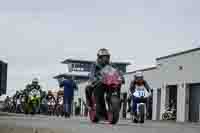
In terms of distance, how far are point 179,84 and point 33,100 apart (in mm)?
22002

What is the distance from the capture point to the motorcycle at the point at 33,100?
91.6 ft

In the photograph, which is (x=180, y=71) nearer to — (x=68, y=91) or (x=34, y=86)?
(x=34, y=86)

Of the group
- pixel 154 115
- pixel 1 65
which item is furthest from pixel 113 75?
pixel 154 115

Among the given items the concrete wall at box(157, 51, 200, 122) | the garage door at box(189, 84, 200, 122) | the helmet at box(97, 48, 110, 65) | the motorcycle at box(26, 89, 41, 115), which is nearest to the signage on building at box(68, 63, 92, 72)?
the concrete wall at box(157, 51, 200, 122)

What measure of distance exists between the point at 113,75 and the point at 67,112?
977 centimetres

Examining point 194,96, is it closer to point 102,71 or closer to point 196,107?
point 196,107

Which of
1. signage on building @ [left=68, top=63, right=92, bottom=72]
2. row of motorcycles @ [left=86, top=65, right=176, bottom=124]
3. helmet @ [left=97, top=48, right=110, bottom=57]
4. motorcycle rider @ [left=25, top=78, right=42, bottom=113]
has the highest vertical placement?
signage on building @ [left=68, top=63, right=92, bottom=72]

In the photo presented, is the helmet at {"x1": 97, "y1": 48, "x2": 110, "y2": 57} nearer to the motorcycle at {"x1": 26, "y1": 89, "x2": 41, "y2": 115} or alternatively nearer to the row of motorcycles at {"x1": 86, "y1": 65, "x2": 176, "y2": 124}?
the row of motorcycles at {"x1": 86, "y1": 65, "x2": 176, "y2": 124}

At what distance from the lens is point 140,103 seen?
18.5m

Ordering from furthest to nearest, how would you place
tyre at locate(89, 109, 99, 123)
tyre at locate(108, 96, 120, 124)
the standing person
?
1. the standing person
2. tyre at locate(89, 109, 99, 123)
3. tyre at locate(108, 96, 120, 124)

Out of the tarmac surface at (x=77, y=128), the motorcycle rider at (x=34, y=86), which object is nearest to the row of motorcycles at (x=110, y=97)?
the tarmac surface at (x=77, y=128)

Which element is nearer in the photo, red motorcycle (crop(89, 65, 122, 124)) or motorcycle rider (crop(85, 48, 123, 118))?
red motorcycle (crop(89, 65, 122, 124))

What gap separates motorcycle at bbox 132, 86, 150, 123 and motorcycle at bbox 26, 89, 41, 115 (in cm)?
969

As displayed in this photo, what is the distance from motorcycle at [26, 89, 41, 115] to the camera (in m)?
27.9
